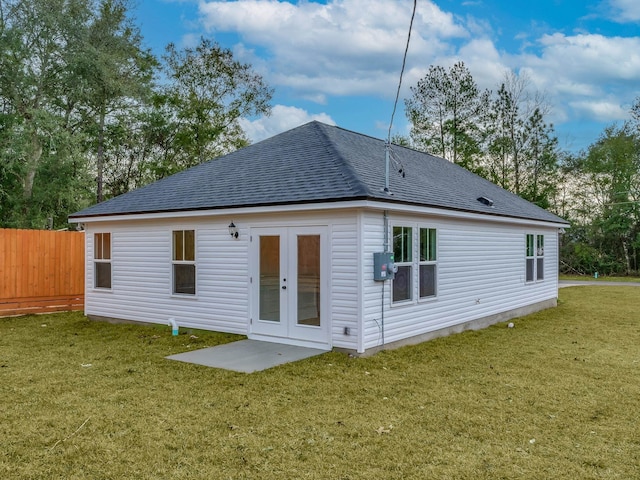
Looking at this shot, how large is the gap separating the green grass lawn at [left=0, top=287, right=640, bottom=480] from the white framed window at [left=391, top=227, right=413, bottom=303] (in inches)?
35.1

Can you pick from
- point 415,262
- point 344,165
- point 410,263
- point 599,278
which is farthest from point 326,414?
point 599,278

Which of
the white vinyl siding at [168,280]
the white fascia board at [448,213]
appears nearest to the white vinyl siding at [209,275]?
the white vinyl siding at [168,280]

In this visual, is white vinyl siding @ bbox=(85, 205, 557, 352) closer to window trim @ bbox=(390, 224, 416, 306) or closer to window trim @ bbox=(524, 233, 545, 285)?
window trim @ bbox=(390, 224, 416, 306)

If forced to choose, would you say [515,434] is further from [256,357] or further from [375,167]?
[375,167]

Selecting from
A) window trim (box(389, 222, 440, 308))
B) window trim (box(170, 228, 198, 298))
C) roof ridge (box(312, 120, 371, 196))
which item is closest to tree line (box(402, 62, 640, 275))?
roof ridge (box(312, 120, 371, 196))

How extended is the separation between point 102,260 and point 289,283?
16.6 ft

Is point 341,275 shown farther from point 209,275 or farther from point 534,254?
point 534,254

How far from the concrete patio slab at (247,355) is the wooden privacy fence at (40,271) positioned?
6.51 meters

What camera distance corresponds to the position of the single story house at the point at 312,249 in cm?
705

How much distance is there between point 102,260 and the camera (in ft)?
33.9

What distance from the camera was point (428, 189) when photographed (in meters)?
8.97

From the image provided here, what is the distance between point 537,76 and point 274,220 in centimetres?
2512

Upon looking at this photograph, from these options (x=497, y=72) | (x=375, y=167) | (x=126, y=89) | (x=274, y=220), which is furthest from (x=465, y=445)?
(x=497, y=72)

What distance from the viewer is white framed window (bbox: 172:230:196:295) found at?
8.88 m
